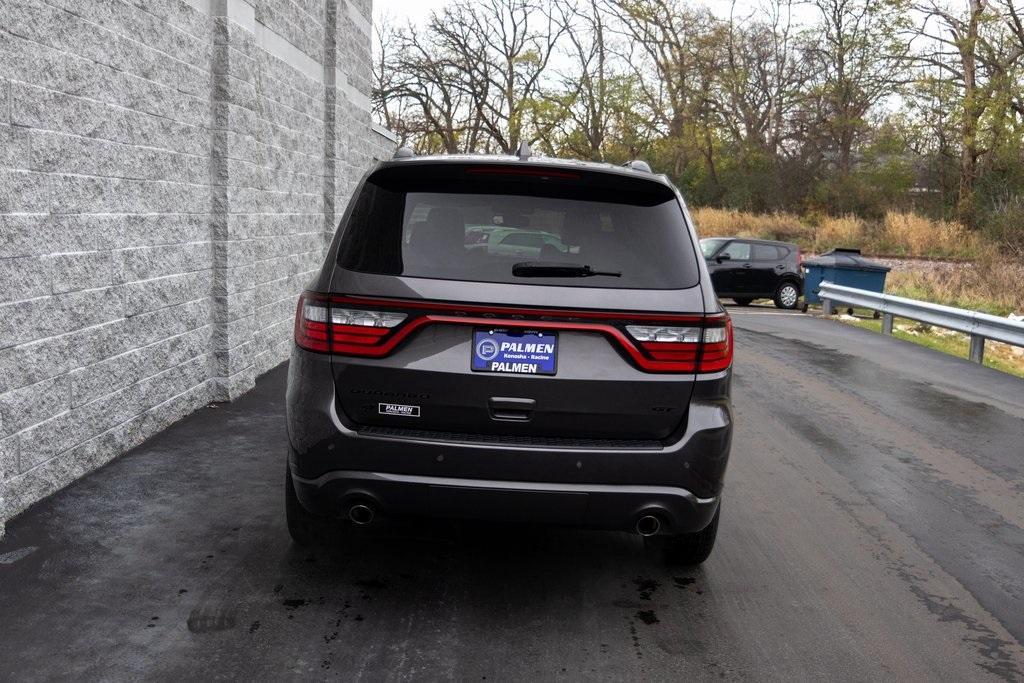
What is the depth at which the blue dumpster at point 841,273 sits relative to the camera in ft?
74.8

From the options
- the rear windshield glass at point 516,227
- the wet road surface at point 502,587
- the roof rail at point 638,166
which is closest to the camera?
the wet road surface at point 502,587

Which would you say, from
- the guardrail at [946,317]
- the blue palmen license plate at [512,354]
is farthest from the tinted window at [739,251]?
the blue palmen license plate at [512,354]

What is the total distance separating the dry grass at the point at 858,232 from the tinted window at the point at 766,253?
1031 centimetres

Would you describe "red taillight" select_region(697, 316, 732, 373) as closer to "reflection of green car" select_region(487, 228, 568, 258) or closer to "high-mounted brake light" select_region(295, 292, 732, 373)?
"high-mounted brake light" select_region(295, 292, 732, 373)

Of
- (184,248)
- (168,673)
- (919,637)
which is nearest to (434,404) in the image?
(168,673)

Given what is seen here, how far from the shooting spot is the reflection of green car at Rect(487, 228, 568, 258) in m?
4.31

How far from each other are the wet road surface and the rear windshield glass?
1.38 meters

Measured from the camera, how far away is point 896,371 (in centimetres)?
1291

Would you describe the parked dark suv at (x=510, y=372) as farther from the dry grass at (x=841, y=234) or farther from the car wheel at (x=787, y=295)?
the dry grass at (x=841, y=234)

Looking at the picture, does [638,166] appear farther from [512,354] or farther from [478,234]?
[512,354]

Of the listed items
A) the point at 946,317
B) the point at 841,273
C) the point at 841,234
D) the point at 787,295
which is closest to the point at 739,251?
the point at 787,295

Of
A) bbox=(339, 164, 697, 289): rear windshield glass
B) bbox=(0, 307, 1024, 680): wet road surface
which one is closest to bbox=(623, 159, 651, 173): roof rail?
bbox=(339, 164, 697, 289): rear windshield glass

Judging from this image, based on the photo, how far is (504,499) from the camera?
4.14m

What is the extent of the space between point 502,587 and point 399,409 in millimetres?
1075
